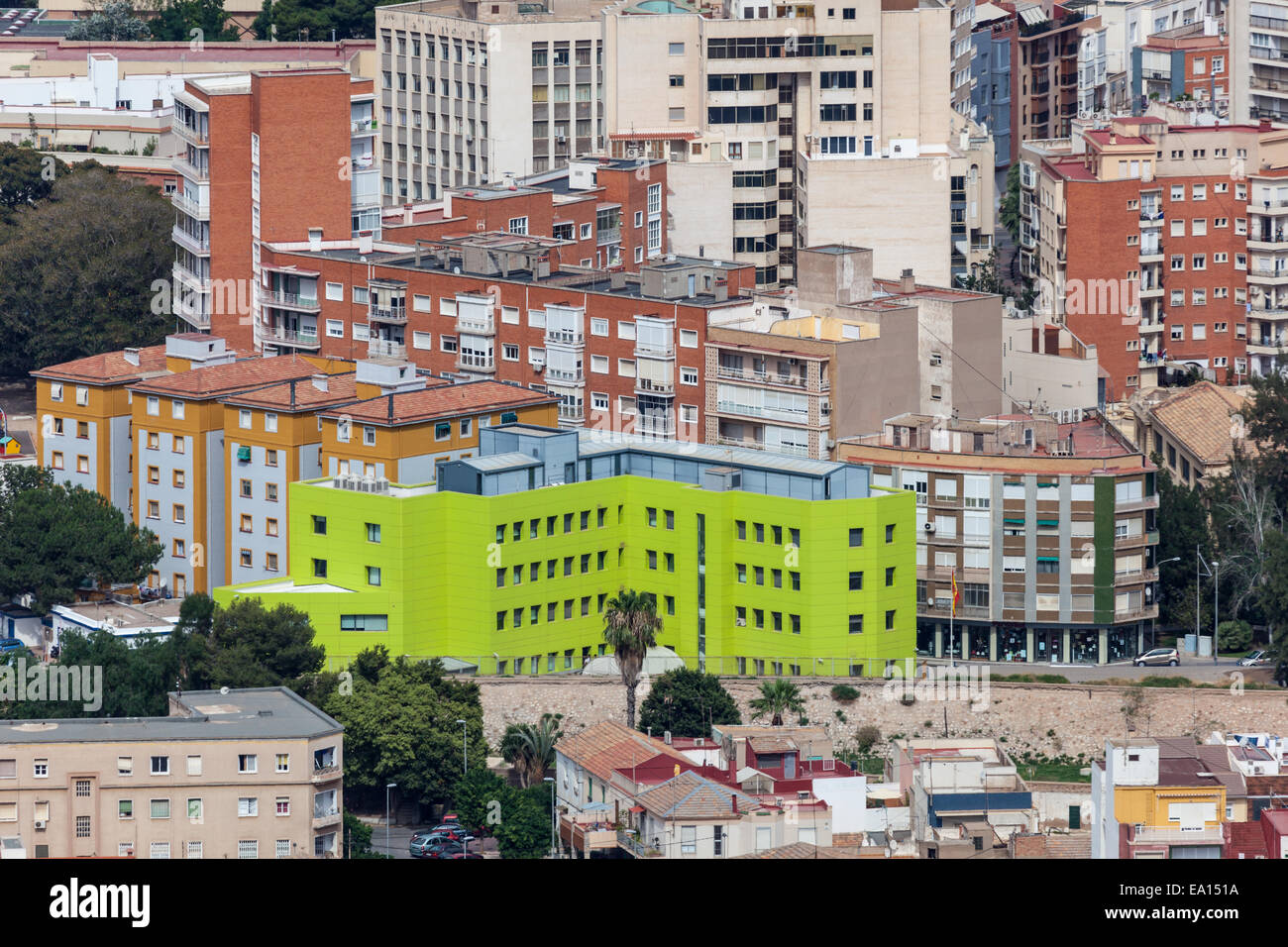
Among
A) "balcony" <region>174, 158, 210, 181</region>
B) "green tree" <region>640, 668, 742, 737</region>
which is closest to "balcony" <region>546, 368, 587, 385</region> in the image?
"balcony" <region>174, 158, 210, 181</region>

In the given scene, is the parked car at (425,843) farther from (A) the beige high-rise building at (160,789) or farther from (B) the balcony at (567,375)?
(B) the balcony at (567,375)

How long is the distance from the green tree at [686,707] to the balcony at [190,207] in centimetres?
3660

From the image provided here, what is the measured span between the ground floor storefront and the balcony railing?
24.0 meters

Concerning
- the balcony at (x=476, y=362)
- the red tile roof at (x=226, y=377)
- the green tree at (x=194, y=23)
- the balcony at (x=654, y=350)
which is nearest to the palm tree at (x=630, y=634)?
the balcony at (x=654, y=350)

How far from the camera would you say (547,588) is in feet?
258

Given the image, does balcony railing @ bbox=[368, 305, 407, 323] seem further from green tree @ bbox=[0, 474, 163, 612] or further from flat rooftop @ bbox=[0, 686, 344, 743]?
flat rooftop @ bbox=[0, 686, 344, 743]

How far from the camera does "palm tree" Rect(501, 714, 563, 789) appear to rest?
72562mm

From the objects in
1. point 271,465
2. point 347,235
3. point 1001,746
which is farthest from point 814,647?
point 347,235

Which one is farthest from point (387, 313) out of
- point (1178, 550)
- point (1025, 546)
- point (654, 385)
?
point (1178, 550)

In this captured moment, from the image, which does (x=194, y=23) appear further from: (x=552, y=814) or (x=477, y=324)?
(x=552, y=814)

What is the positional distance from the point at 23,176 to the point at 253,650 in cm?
6016

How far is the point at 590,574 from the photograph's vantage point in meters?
79.8
